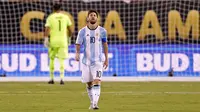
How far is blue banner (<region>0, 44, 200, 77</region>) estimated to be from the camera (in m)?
22.4

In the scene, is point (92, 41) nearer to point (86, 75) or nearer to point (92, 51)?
point (92, 51)

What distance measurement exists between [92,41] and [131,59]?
31.9 ft

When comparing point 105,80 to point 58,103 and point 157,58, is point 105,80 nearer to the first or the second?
point 157,58

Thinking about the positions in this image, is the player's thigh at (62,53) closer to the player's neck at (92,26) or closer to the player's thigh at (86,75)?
the player's thigh at (86,75)

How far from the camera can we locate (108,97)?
611 inches

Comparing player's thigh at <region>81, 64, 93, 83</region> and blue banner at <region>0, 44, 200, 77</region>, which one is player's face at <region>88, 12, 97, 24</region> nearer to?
player's thigh at <region>81, 64, 93, 83</region>

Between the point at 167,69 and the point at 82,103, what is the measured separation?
29.2ft

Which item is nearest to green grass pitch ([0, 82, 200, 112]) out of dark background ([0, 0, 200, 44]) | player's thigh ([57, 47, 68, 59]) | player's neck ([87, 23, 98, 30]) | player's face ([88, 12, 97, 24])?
player's thigh ([57, 47, 68, 59])

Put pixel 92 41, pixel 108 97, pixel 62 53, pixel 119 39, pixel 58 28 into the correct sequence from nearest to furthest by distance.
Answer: pixel 92 41
pixel 108 97
pixel 62 53
pixel 58 28
pixel 119 39

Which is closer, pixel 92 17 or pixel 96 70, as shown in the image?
pixel 92 17

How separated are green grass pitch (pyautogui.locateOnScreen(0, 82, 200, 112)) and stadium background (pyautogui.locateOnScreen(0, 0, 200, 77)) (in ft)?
6.80

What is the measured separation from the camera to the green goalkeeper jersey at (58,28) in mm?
20281

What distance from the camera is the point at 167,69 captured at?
22547 millimetres

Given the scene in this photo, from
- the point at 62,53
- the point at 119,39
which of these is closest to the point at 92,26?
the point at 62,53
